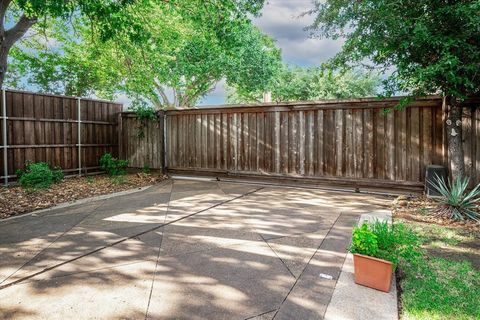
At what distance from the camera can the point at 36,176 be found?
6363mm

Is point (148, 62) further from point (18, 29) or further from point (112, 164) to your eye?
point (112, 164)

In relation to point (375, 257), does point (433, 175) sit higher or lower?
higher

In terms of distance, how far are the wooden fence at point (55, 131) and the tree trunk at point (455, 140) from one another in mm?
8154

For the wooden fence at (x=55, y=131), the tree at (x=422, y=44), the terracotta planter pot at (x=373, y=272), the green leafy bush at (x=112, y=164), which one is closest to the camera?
the terracotta planter pot at (x=373, y=272)

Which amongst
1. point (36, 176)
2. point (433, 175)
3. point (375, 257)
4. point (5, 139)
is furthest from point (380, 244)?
point (5, 139)

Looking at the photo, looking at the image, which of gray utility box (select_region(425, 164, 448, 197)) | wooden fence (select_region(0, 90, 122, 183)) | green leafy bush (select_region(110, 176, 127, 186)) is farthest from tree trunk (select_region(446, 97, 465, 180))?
wooden fence (select_region(0, 90, 122, 183))

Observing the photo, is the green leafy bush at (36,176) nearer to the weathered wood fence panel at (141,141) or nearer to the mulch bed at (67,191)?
the mulch bed at (67,191)

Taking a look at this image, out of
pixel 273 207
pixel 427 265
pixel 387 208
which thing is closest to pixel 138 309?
pixel 427 265

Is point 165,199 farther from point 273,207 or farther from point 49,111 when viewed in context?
point 49,111

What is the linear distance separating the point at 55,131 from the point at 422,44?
25.7 ft

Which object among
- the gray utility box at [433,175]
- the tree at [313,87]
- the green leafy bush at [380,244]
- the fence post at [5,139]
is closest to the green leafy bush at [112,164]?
the fence post at [5,139]

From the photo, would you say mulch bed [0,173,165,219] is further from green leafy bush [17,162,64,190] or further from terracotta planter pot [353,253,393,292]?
terracotta planter pot [353,253,393,292]

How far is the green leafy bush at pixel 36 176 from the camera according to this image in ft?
20.6

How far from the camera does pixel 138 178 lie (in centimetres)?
776
